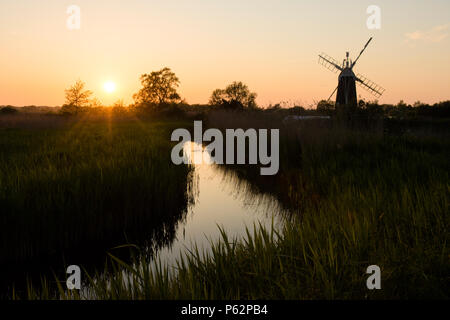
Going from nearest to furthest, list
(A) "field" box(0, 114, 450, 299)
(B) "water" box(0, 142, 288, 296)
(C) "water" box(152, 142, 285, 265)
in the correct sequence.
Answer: (A) "field" box(0, 114, 450, 299), (B) "water" box(0, 142, 288, 296), (C) "water" box(152, 142, 285, 265)

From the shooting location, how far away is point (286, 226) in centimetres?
475

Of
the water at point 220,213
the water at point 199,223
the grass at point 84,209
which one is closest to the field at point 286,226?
the grass at point 84,209

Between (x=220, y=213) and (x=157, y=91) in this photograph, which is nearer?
(x=220, y=213)

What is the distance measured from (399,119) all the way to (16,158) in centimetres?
1606

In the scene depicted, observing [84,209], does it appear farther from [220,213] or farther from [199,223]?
[220,213]

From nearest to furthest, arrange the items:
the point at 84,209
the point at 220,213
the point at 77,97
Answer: the point at 84,209 < the point at 220,213 < the point at 77,97

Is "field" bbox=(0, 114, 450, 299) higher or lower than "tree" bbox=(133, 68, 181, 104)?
lower

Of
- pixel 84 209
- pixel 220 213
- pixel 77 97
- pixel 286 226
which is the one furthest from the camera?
pixel 77 97

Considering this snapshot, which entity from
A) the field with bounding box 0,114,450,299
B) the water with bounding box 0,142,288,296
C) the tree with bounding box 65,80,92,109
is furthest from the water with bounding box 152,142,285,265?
the tree with bounding box 65,80,92,109

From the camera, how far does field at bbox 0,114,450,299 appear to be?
3148 mm

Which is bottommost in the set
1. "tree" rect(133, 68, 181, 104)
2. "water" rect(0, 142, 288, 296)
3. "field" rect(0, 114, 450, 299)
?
"water" rect(0, 142, 288, 296)

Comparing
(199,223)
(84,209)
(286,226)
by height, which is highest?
(286,226)

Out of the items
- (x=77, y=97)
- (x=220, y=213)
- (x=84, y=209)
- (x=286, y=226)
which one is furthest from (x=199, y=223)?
(x=77, y=97)

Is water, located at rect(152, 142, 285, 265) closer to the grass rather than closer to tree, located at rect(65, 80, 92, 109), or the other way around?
the grass
